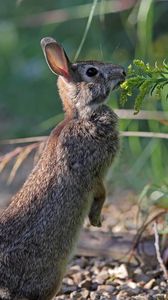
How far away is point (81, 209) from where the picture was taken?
5301 millimetres

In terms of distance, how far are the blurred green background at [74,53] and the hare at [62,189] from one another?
1.12 m

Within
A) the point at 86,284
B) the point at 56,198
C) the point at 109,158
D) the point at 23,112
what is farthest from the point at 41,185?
the point at 23,112

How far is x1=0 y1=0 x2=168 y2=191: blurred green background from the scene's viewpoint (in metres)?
7.18

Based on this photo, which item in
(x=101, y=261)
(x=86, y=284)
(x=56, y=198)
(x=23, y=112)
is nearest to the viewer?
(x=56, y=198)

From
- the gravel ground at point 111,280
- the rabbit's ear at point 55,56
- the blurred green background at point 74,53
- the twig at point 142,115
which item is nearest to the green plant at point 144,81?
the rabbit's ear at point 55,56

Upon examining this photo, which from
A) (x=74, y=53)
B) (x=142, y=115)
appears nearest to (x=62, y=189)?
(x=142, y=115)

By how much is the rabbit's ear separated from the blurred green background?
3.86 feet

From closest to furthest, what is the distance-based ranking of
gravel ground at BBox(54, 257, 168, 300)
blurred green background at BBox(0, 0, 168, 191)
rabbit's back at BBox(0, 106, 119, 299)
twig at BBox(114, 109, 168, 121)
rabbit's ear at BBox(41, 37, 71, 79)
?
rabbit's back at BBox(0, 106, 119, 299) → rabbit's ear at BBox(41, 37, 71, 79) → gravel ground at BBox(54, 257, 168, 300) → twig at BBox(114, 109, 168, 121) → blurred green background at BBox(0, 0, 168, 191)

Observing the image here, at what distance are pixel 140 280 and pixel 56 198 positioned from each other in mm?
1084

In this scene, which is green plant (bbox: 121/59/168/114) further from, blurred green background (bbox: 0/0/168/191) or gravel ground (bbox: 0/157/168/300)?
blurred green background (bbox: 0/0/168/191)

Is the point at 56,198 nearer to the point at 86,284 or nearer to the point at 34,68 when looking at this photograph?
the point at 86,284

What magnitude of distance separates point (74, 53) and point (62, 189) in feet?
12.6

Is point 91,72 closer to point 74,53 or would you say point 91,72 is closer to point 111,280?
point 111,280

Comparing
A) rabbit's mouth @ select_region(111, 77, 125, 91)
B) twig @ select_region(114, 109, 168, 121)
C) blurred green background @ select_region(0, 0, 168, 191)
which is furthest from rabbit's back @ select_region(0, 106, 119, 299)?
blurred green background @ select_region(0, 0, 168, 191)
